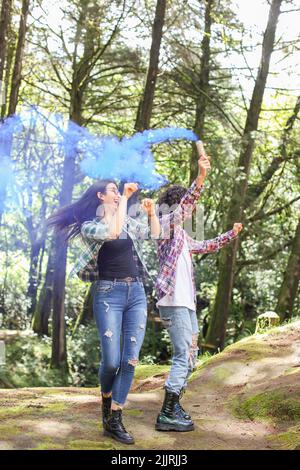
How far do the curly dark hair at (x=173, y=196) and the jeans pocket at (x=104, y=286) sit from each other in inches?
38.3

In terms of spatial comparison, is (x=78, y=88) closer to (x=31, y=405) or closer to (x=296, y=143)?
(x=296, y=143)

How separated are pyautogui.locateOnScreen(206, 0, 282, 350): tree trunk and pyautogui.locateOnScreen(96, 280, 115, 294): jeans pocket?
8.27 m

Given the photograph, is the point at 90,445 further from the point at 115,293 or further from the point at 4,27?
the point at 4,27

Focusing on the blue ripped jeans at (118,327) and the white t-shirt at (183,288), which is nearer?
the blue ripped jeans at (118,327)

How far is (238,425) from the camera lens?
568 cm

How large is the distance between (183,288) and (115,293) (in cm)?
67

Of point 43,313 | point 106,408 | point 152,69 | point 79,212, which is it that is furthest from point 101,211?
point 43,313

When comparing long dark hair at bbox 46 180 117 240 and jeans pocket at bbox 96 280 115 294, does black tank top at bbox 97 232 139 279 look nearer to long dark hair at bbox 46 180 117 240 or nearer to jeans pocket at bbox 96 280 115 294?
jeans pocket at bbox 96 280 115 294

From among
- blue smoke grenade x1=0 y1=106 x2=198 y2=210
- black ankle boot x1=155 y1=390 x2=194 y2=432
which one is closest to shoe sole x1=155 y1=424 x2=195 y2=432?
black ankle boot x1=155 y1=390 x2=194 y2=432

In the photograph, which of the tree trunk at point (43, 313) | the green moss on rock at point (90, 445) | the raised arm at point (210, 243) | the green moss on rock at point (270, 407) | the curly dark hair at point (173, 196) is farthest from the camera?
the tree trunk at point (43, 313)

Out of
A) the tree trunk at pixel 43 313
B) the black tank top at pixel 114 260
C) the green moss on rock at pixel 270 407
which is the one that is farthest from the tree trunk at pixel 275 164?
the black tank top at pixel 114 260

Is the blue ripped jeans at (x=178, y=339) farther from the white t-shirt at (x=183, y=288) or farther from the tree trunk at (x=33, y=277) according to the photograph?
the tree trunk at (x=33, y=277)

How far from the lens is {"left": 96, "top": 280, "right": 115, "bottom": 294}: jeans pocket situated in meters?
4.69

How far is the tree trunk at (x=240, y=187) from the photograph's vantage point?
1259cm
